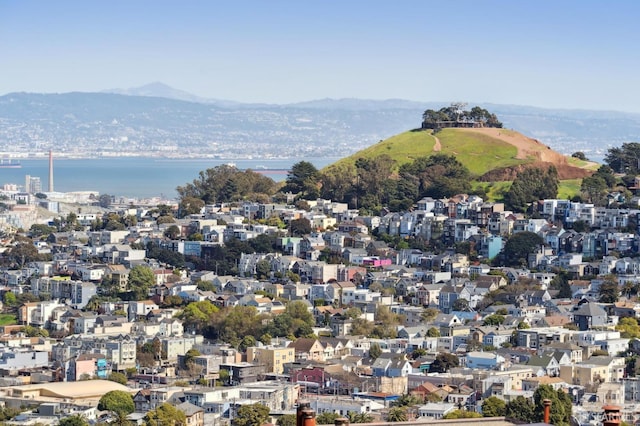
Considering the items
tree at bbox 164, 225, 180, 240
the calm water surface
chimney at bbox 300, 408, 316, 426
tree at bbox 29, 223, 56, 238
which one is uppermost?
chimney at bbox 300, 408, 316, 426

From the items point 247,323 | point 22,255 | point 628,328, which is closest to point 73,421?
point 247,323

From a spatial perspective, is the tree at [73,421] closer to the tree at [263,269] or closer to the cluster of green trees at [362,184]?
the tree at [263,269]

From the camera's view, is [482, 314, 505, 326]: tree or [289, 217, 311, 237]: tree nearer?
[482, 314, 505, 326]: tree

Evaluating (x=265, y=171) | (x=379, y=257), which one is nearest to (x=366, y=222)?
(x=379, y=257)

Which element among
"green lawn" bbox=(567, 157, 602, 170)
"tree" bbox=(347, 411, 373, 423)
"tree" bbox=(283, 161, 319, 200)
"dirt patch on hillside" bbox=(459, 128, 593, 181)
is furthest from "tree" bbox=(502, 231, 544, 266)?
"tree" bbox=(347, 411, 373, 423)

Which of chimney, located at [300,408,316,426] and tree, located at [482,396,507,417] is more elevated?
chimney, located at [300,408,316,426]

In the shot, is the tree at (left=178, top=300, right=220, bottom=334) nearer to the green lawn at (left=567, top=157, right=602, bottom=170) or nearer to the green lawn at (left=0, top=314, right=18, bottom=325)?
the green lawn at (left=0, top=314, right=18, bottom=325)
